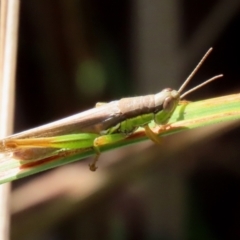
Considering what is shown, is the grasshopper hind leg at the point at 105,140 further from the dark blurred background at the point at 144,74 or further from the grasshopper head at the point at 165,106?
the dark blurred background at the point at 144,74

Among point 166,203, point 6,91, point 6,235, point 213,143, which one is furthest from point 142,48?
point 6,235

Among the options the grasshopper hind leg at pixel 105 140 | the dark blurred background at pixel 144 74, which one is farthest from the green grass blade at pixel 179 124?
the dark blurred background at pixel 144 74

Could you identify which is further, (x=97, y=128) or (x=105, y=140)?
(x=97, y=128)

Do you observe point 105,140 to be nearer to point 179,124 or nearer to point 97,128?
point 97,128

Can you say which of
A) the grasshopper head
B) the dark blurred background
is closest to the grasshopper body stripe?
the grasshopper head

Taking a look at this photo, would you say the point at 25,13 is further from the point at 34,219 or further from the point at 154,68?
the point at 34,219

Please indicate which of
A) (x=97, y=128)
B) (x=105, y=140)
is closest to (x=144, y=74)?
(x=97, y=128)
